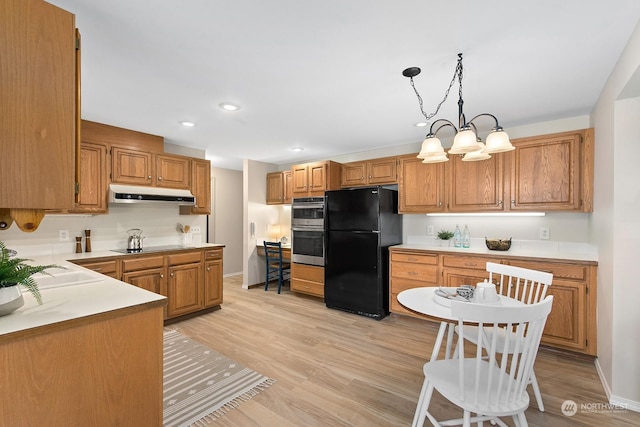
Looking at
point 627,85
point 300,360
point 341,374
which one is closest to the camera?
point 627,85

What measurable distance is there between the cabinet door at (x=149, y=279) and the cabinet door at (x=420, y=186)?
10.1 ft

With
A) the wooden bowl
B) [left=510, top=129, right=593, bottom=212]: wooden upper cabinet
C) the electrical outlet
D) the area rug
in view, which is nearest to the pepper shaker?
the area rug

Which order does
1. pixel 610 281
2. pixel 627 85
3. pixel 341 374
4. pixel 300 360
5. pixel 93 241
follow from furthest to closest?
pixel 93 241 → pixel 300 360 → pixel 341 374 → pixel 610 281 → pixel 627 85

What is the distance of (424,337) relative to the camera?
3207 mm

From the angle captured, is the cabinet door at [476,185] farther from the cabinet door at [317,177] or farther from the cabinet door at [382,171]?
the cabinet door at [317,177]

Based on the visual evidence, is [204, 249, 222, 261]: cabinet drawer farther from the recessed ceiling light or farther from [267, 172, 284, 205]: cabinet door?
the recessed ceiling light

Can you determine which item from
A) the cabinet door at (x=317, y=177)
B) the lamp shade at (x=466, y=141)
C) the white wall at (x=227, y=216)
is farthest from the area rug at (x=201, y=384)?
the white wall at (x=227, y=216)

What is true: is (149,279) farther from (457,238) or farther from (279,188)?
(457,238)

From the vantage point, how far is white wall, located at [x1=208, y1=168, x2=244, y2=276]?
6188 millimetres

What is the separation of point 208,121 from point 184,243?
1.89 m

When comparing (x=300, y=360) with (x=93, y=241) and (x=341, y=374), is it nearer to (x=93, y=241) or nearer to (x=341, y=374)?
(x=341, y=374)

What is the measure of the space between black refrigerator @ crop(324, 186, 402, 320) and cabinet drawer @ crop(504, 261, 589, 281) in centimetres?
151

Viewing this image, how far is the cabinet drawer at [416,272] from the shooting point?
137 inches

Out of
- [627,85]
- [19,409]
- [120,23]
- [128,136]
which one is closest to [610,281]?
[627,85]
